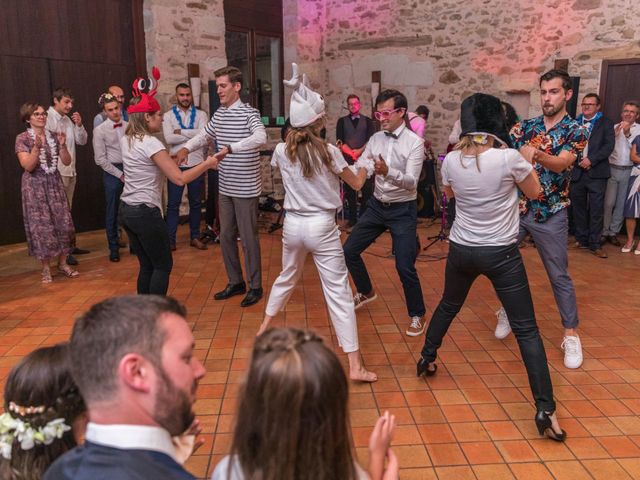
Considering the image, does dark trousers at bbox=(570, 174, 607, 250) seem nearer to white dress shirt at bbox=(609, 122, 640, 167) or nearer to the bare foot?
white dress shirt at bbox=(609, 122, 640, 167)

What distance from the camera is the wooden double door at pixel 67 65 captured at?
251 inches

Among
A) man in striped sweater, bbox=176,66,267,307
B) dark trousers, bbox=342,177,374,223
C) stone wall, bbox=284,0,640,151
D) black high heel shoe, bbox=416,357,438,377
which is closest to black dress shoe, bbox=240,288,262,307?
man in striped sweater, bbox=176,66,267,307

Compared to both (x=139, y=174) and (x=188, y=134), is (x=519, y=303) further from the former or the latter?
(x=188, y=134)

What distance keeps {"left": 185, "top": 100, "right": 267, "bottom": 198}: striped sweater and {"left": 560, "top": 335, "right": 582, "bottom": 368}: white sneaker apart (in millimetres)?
2475

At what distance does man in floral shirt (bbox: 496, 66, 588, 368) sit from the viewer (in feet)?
9.83

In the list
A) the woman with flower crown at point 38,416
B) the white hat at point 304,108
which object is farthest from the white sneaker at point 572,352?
the woman with flower crown at point 38,416

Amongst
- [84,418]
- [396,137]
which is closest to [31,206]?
[396,137]

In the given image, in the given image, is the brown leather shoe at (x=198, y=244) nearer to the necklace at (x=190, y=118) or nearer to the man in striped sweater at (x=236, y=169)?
the necklace at (x=190, y=118)

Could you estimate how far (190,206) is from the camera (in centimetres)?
647

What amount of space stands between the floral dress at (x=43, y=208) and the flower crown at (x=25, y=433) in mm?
4156

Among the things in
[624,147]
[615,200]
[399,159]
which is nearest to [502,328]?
[399,159]

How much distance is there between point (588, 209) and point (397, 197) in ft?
13.0

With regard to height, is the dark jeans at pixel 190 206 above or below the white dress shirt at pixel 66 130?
below

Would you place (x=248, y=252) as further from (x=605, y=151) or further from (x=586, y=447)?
(x=605, y=151)
